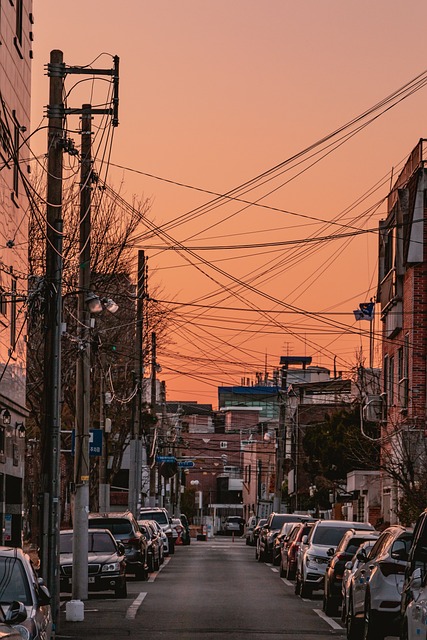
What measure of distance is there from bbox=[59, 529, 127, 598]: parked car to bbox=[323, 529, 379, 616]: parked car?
517 centimetres

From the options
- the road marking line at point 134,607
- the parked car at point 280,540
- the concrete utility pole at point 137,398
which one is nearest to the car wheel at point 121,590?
the road marking line at point 134,607

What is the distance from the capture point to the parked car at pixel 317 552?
3197cm

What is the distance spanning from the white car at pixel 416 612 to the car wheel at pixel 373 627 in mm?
4157

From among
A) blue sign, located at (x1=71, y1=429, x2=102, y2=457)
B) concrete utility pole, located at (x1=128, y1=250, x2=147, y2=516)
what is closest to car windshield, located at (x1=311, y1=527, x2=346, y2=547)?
blue sign, located at (x1=71, y1=429, x2=102, y2=457)

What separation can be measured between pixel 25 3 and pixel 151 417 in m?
38.1

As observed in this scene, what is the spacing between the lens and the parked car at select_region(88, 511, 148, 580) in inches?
1490

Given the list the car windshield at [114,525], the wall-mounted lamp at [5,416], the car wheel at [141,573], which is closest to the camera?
the wall-mounted lamp at [5,416]

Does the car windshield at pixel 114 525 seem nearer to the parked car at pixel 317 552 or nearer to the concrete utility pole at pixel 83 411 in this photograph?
the parked car at pixel 317 552

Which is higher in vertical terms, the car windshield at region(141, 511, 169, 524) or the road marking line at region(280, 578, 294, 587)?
the car windshield at region(141, 511, 169, 524)

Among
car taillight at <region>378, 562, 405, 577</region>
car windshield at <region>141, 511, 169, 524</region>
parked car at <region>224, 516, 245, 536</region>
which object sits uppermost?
car taillight at <region>378, 562, 405, 577</region>

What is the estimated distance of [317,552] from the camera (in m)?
32.2

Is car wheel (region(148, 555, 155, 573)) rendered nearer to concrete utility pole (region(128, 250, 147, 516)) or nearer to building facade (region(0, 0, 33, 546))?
building facade (region(0, 0, 33, 546))

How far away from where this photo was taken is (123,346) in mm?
57938

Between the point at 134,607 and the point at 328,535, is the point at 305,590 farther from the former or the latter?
the point at 134,607
